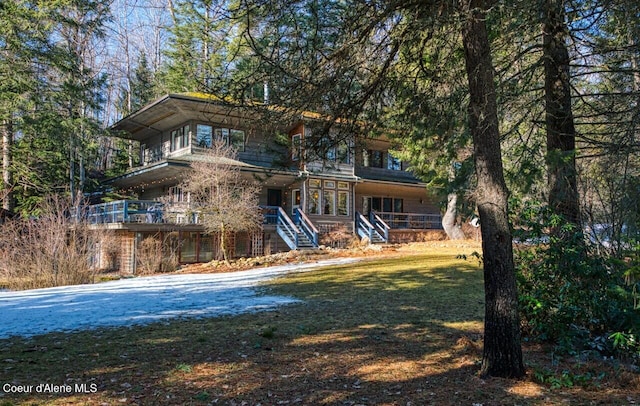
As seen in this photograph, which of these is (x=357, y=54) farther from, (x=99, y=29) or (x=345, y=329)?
Result: (x=99, y=29)

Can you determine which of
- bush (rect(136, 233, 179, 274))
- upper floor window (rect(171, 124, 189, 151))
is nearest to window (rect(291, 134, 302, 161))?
bush (rect(136, 233, 179, 274))

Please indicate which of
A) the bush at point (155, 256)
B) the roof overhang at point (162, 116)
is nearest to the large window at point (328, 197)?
the roof overhang at point (162, 116)

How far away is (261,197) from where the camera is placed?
23.1 m

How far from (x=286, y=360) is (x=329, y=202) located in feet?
63.8

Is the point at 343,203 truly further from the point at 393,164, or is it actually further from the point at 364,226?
the point at 393,164

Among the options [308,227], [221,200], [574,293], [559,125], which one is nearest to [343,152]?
[559,125]

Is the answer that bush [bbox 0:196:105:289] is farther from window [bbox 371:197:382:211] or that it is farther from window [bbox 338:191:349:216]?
window [bbox 371:197:382:211]

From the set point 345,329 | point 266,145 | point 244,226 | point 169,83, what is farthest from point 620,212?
point 169,83

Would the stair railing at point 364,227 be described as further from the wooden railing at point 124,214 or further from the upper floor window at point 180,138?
the wooden railing at point 124,214

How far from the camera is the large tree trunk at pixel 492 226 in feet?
14.1

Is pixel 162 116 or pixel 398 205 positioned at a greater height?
pixel 162 116

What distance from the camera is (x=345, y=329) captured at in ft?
20.9

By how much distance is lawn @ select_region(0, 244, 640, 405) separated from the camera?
391 cm

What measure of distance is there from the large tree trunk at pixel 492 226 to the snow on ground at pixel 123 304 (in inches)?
184
